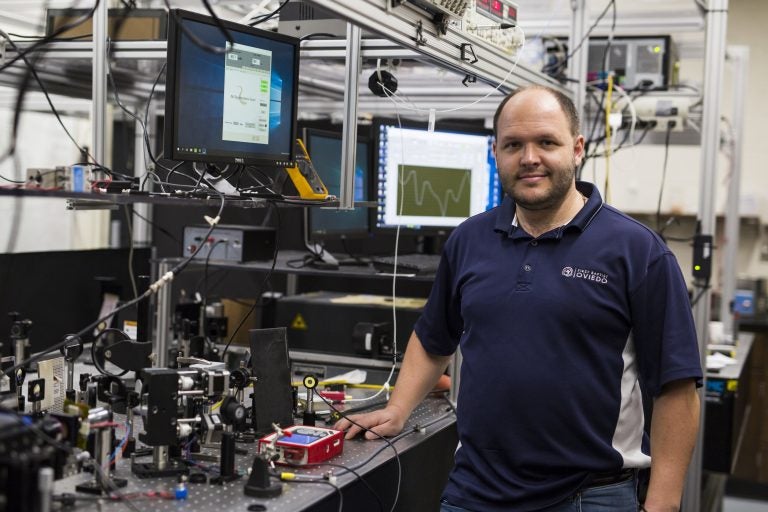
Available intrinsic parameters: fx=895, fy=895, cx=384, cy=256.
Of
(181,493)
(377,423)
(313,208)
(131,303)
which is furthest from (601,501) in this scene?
(313,208)

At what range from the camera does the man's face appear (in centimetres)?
186

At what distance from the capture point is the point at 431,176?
3.07 metres

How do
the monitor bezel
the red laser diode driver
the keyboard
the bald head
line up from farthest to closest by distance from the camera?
1. the monitor bezel
2. the keyboard
3. the bald head
4. the red laser diode driver

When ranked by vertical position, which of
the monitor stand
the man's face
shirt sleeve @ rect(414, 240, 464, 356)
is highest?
the man's face

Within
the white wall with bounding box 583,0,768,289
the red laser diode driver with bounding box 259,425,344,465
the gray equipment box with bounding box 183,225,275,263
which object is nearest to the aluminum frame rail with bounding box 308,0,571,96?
the red laser diode driver with bounding box 259,425,344,465

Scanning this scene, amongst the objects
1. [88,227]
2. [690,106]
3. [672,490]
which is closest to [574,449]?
[672,490]

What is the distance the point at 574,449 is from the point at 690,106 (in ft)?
7.66

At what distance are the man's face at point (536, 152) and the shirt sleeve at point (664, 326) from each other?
26 centimetres

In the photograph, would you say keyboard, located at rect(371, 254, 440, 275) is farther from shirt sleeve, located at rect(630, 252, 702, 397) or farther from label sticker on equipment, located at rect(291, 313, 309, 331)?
shirt sleeve, located at rect(630, 252, 702, 397)

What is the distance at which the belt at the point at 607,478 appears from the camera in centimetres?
178

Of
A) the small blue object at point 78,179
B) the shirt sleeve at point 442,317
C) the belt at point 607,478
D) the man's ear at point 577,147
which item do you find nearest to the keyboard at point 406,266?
the shirt sleeve at point 442,317

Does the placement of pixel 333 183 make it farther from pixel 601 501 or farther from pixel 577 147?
pixel 601 501

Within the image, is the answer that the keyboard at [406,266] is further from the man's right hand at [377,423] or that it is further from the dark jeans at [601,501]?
the dark jeans at [601,501]

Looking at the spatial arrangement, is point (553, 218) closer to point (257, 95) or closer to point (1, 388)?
point (257, 95)
